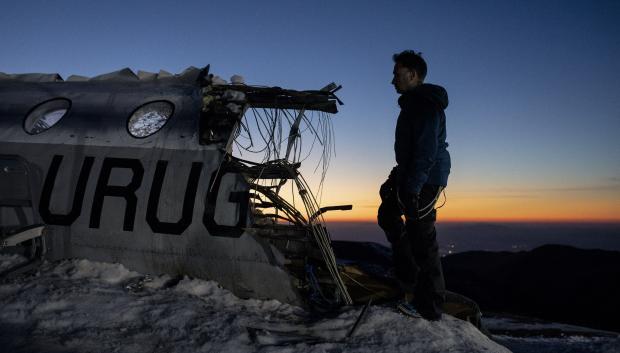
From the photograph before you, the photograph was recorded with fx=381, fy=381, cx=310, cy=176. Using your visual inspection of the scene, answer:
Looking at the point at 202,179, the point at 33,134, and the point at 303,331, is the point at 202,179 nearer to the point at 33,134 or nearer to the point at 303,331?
the point at 303,331

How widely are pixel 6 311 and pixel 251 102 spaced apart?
126 inches

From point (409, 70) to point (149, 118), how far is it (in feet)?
11.3

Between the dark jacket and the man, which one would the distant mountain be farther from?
the dark jacket

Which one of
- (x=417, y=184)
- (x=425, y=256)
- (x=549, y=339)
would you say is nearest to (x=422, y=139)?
(x=417, y=184)

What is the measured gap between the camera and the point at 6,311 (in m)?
3.29

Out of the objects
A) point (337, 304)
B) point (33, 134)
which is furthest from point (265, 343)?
point (33, 134)

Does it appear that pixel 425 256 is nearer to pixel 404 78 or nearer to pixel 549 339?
pixel 404 78

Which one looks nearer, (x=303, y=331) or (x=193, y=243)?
(x=303, y=331)

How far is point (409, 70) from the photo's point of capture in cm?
396

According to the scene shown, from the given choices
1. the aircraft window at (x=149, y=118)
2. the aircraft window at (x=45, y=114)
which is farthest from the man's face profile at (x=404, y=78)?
the aircraft window at (x=45, y=114)

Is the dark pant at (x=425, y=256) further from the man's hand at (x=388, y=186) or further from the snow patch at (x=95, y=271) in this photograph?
the snow patch at (x=95, y=271)

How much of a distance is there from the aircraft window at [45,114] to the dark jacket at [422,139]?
4577mm

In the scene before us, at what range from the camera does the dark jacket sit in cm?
364

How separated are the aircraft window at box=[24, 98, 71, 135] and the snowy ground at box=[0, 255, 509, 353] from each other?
7.48ft
